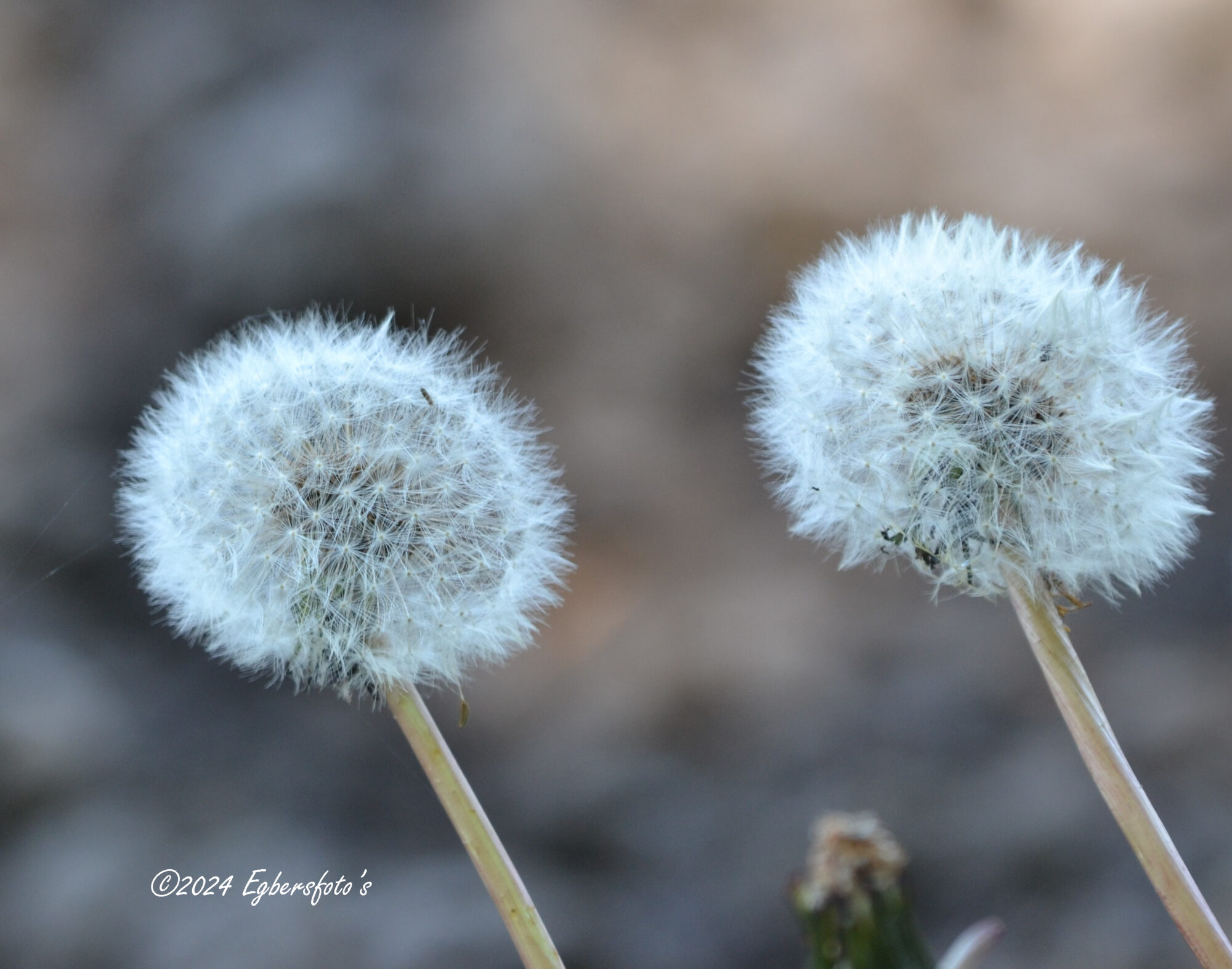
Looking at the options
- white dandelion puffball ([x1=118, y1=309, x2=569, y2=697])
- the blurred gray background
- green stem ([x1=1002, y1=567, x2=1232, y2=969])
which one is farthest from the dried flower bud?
the blurred gray background

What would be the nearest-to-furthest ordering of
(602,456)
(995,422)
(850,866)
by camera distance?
(850,866) → (995,422) → (602,456)

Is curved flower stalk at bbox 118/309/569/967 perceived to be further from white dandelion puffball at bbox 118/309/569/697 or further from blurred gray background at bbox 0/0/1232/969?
blurred gray background at bbox 0/0/1232/969

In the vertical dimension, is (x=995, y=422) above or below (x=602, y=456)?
below

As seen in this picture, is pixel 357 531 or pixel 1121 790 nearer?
pixel 1121 790

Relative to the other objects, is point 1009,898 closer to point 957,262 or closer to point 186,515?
point 957,262

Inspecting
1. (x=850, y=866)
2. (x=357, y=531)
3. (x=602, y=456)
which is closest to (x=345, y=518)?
(x=357, y=531)

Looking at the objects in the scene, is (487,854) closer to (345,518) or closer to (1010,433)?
(345,518)
